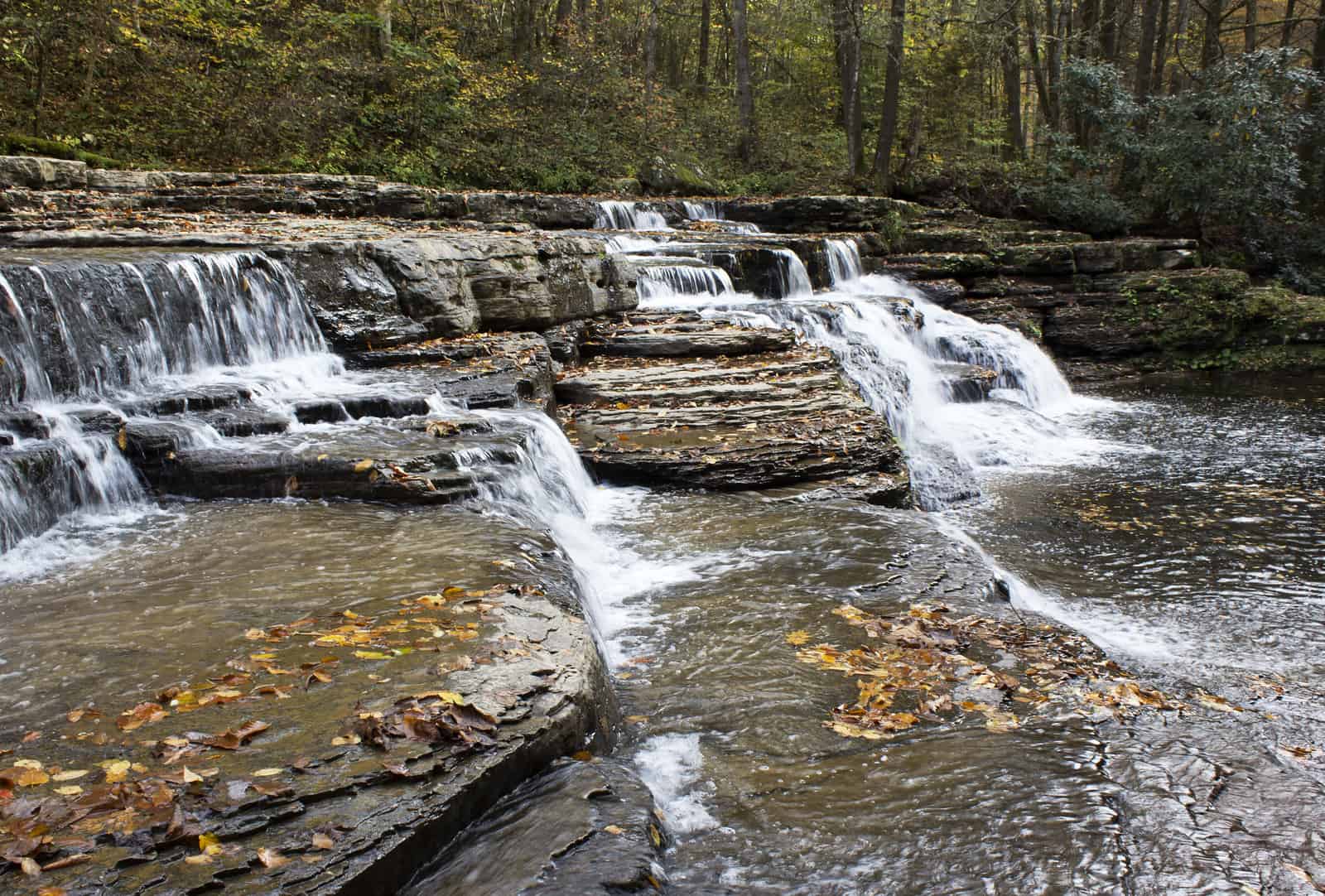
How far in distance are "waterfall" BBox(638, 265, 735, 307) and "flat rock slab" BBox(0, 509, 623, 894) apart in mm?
8739

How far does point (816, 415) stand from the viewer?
857 centimetres

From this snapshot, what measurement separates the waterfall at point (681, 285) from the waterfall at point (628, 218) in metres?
4.29

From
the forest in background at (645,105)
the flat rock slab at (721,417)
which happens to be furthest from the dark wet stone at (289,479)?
the forest in background at (645,105)

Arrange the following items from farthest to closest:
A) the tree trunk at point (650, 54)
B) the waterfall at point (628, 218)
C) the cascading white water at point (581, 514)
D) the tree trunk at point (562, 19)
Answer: the tree trunk at point (562, 19)
the tree trunk at point (650, 54)
the waterfall at point (628, 218)
the cascading white water at point (581, 514)

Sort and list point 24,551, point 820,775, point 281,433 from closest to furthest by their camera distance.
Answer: point 820,775
point 24,551
point 281,433

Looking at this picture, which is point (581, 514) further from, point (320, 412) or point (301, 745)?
point (301, 745)

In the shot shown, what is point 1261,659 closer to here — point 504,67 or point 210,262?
point 210,262

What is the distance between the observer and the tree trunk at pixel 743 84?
2361 cm

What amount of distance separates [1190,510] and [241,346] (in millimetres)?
9020

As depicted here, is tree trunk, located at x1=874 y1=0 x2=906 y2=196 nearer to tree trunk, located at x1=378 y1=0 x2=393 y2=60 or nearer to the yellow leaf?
tree trunk, located at x1=378 y1=0 x2=393 y2=60

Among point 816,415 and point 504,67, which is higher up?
point 504,67

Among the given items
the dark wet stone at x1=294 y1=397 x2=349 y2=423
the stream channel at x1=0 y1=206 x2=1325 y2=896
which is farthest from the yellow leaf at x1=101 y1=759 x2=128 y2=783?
the dark wet stone at x1=294 y1=397 x2=349 y2=423

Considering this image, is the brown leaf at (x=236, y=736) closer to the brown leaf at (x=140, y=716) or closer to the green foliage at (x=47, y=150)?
the brown leaf at (x=140, y=716)

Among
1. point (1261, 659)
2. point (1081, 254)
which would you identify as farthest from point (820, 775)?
point (1081, 254)
